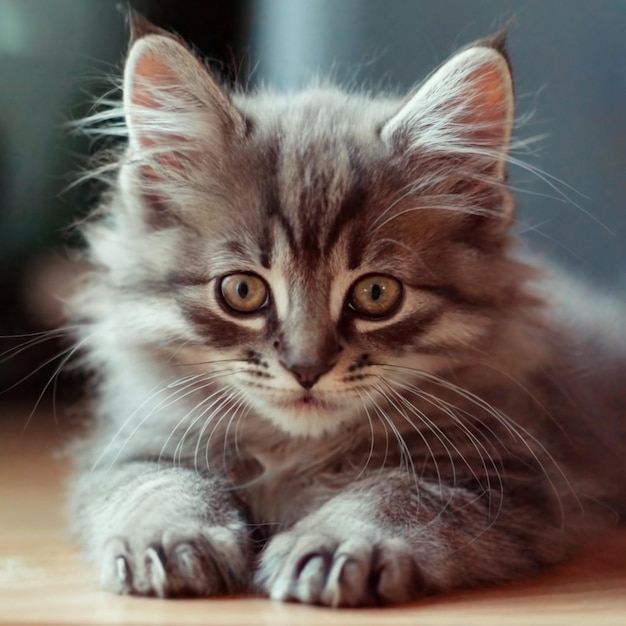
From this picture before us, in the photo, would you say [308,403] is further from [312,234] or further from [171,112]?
[171,112]

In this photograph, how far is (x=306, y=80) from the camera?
6.81 feet

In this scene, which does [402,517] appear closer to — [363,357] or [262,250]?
[363,357]

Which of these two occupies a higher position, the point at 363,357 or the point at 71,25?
the point at 71,25

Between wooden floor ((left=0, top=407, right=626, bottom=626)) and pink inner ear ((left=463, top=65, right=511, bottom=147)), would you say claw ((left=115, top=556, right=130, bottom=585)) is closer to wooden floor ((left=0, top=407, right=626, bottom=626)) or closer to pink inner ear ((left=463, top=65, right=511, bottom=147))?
wooden floor ((left=0, top=407, right=626, bottom=626))

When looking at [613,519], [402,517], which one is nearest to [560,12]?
[613,519]

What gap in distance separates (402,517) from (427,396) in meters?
0.24

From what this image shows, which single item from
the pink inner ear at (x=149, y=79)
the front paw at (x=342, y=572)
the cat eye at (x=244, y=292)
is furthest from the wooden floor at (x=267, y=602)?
the pink inner ear at (x=149, y=79)

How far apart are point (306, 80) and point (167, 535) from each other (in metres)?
1.22

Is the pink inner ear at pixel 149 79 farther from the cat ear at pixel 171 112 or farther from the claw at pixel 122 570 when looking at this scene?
the claw at pixel 122 570

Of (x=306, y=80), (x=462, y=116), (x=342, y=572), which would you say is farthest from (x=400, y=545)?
(x=306, y=80)

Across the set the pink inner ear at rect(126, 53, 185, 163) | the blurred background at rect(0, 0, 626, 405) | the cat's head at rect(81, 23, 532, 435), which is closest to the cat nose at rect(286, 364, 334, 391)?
the cat's head at rect(81, 23, 532, 435)

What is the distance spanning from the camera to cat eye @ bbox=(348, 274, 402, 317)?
1.36 meters

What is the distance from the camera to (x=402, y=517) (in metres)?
1.29

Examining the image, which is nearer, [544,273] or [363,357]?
[363,357]
